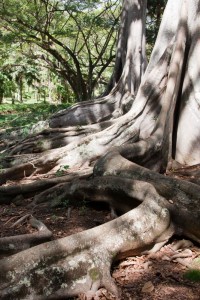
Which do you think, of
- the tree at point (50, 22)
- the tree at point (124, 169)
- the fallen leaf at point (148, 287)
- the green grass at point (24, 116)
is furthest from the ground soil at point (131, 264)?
the tree at point (50, 22)

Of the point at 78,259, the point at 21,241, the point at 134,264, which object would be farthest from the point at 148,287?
the point at 21,241

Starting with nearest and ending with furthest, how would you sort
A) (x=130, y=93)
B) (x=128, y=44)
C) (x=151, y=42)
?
1. (x=130, y=93)
2. (x=128, y=44)
3. (x=151, y=42)

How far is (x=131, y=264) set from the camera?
3.12 m

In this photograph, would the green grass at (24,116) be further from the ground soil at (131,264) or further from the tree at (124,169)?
the ground soil at (131,264)

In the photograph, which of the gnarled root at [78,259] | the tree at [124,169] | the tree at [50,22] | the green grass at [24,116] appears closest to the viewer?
the gnarled root at [78,259]

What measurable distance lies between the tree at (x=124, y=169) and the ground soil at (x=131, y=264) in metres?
0.11

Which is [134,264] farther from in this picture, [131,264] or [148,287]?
[148,287]

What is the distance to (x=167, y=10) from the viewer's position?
21.2ft

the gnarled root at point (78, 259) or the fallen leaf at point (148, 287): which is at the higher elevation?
Result: the gnarled root at point (78, 259)

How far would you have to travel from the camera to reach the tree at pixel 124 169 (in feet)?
8.70

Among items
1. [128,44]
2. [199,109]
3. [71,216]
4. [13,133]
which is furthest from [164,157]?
[13,133]

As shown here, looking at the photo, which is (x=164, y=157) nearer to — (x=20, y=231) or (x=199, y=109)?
(x=199, y=109)

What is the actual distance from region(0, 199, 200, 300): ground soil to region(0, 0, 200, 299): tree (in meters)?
0.11

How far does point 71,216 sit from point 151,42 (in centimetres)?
1356
